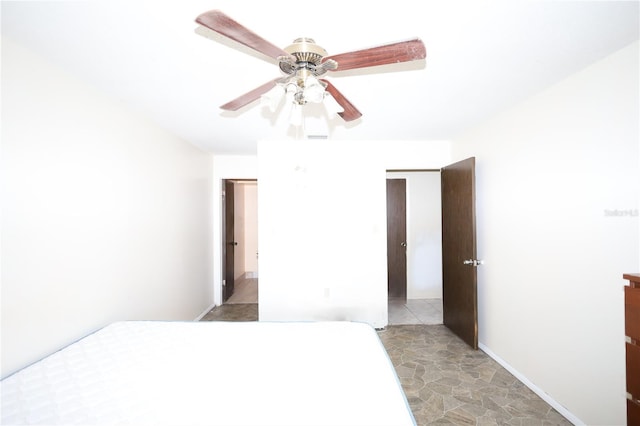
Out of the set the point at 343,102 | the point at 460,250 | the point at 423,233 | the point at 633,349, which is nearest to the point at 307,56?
the point at 343,102

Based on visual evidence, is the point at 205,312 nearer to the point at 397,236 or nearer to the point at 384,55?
the point at 397,236

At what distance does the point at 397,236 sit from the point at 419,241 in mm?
415

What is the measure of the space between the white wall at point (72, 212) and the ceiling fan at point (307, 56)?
1.43 meters

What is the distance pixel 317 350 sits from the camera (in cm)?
162

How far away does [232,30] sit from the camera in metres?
0.94

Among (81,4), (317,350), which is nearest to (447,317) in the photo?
(317,350)

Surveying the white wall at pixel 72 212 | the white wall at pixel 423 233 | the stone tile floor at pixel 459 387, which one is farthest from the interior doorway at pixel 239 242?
the white wall at pixel 423 233

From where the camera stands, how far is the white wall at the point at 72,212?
1.41m

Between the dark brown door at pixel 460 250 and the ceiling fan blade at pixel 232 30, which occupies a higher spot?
the ceiling fan blade at pixel 232 30

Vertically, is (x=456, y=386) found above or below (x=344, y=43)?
below

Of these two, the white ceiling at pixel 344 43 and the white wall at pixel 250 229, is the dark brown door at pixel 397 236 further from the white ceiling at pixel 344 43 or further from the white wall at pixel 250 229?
the white wall at pixel 250 229

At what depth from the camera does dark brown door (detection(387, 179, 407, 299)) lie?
4660mm

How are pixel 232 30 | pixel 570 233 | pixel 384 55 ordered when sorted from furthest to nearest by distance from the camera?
pixel 570 233 < pixel 384 55 < pixel 232 30

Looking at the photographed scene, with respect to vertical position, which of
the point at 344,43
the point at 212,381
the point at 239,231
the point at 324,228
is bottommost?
the point at 212,381
